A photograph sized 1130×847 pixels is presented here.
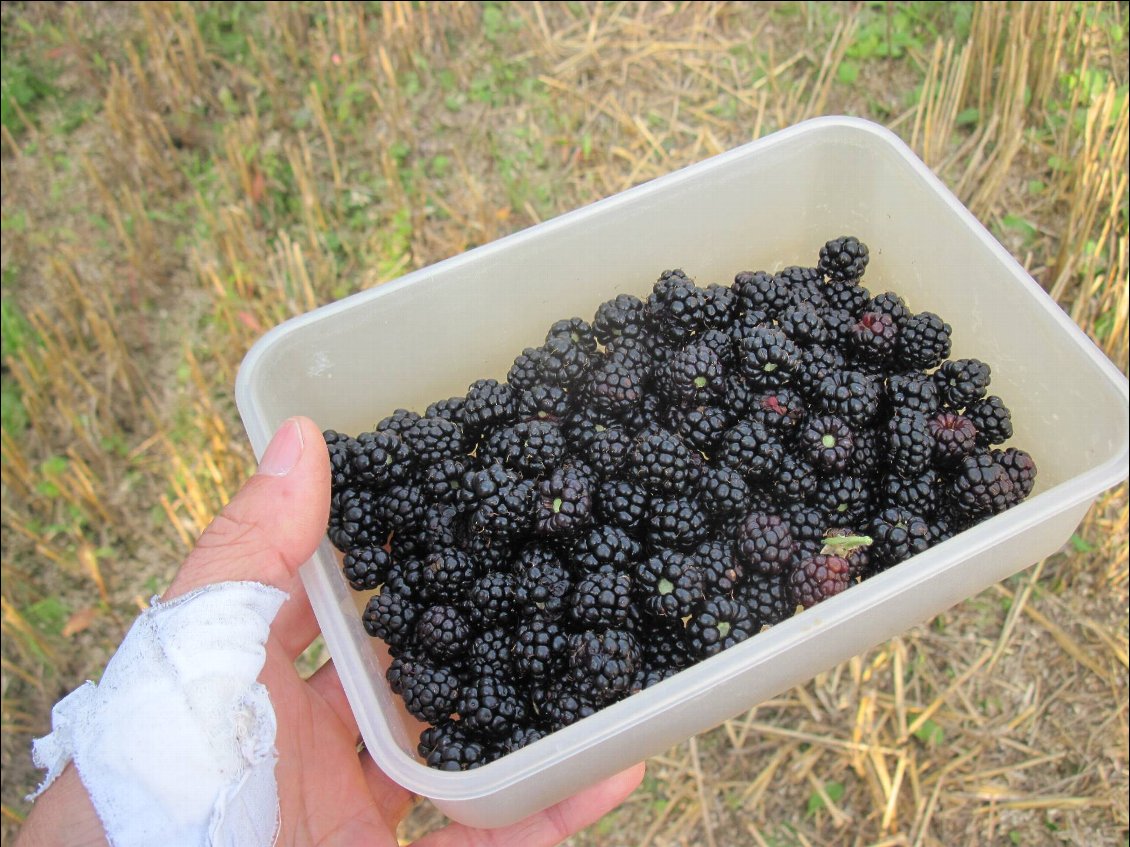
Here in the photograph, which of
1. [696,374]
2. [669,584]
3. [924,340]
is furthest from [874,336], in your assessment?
[669,584]

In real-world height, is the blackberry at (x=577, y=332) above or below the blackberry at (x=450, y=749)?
above

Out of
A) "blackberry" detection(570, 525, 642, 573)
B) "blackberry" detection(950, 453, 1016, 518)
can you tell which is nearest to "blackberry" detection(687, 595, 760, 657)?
"blackberry" detection(570, 525, 642, 573)

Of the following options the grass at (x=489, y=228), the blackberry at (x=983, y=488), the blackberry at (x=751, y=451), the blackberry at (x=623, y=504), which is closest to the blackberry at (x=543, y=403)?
the blackberry at (x=623, y=504)

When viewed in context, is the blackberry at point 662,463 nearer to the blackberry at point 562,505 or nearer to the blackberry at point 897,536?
the blackberry at point 562,505

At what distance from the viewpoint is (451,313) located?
1632 millimetres

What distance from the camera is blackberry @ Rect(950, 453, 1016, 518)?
1.36 metres

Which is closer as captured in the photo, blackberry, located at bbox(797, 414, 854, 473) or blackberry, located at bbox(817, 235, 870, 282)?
blackberry, located at bbox(797, 414, 854, 473)

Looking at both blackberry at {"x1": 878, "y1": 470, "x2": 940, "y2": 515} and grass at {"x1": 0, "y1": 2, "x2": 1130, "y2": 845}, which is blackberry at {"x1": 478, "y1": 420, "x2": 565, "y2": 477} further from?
grass at {"x1": 0, "y1": 2, "x2": 1130, "y2": 845}

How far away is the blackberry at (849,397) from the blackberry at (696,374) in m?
0.15

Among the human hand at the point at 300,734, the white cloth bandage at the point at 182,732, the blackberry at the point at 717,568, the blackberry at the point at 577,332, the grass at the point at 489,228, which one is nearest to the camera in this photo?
the white cloth bandage at the point at 182,732

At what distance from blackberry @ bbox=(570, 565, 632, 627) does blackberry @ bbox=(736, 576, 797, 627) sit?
0.18 meters

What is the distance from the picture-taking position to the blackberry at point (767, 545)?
1.34 m

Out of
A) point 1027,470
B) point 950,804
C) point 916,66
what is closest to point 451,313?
→ point 1027,470

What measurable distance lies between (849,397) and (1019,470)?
0.25 m
